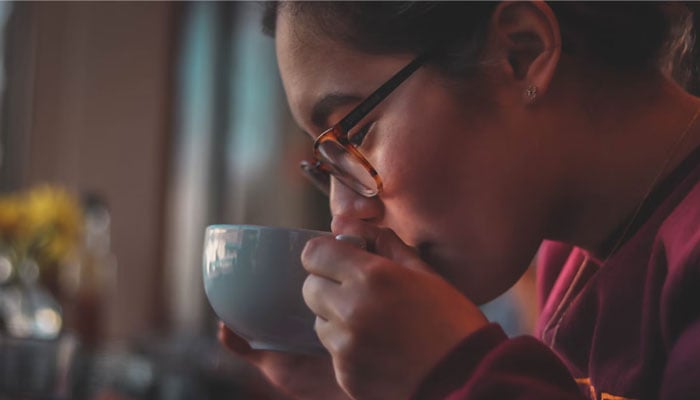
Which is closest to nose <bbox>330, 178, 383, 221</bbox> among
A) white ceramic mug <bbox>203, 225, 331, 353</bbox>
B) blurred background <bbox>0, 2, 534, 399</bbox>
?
white ceramic mug <bbox>203, 225, 331, 353</bbox>

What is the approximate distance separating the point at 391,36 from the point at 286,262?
23cm

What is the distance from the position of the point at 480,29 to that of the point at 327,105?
15 cm

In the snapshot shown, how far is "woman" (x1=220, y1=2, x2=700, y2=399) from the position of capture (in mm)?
691

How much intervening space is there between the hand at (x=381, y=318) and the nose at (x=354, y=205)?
0.14 metres

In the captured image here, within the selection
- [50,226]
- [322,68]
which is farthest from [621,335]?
[50,226]

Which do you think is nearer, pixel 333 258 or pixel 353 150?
pixel 333 258

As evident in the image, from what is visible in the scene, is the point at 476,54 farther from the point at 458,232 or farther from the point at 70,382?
the point at 70,382

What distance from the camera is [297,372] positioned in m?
0.88

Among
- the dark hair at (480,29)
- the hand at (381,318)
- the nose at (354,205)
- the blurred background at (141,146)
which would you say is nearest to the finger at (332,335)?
the hand at (381,318)

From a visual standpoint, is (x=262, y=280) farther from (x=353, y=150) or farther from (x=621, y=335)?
(x=621, y=335)

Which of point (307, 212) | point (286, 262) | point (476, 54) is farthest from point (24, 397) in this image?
point (307, 212)

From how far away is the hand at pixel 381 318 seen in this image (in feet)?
1.85

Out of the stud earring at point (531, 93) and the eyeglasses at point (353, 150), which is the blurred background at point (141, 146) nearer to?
the eyeglasses at point (353, 150)

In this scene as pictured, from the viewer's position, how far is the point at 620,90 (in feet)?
2.50
